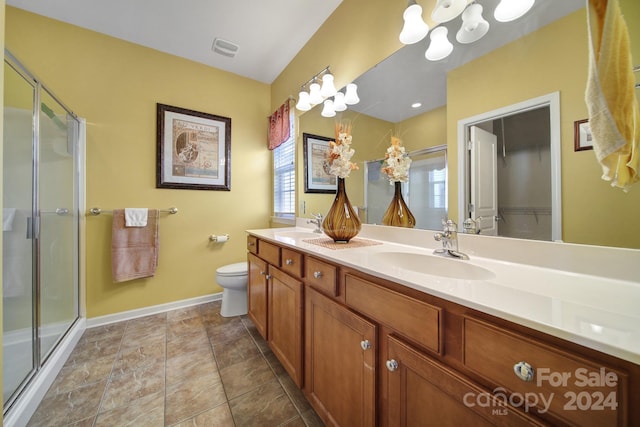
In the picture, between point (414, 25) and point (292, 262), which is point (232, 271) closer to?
point (292, 262)

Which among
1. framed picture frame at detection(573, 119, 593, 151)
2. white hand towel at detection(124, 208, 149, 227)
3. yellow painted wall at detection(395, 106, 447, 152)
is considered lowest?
white hand towel at detection(124, 208, 149, 227)

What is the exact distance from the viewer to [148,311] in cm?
210

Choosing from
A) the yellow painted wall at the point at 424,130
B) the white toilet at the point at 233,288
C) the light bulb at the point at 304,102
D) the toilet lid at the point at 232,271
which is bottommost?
the white toilet at the point at 233,288

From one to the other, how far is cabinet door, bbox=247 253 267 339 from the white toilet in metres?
0.26

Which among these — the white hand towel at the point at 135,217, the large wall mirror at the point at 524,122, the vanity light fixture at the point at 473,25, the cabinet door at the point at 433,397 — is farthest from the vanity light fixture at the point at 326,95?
the white hand towel at the point at 135,217

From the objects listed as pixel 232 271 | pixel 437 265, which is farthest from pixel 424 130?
pixel 232 271

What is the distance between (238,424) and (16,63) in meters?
2.12

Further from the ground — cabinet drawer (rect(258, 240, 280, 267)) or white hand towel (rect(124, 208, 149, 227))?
white hand towel (rect(124, 208, 149, 227))

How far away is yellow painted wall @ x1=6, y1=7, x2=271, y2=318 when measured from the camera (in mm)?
1818

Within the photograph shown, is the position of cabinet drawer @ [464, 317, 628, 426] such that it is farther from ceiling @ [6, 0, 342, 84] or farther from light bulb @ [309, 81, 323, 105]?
ceiling @ [6, 0, 342, 84]

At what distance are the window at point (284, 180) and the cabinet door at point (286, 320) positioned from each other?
105 cm

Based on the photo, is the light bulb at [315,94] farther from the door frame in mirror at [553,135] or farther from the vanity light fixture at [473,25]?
the door frame in mirror at [553,135]

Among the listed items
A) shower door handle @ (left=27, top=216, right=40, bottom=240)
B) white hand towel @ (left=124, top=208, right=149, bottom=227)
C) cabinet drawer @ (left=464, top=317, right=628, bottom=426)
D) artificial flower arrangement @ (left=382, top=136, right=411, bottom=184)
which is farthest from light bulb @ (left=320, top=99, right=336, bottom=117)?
shower door handle @ (left=27, top=216, right=40, bottom=240)

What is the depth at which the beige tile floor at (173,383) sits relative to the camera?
108 cm
